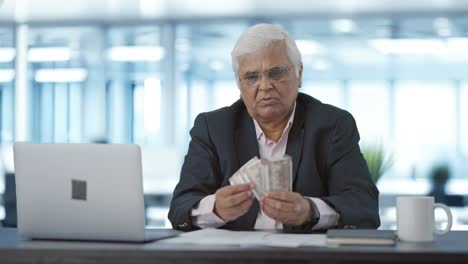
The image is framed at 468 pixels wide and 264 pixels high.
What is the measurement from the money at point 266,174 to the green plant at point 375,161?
14.6 feet

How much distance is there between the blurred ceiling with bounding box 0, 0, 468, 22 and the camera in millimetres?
7984

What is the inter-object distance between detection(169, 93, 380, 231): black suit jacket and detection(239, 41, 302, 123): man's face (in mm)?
79

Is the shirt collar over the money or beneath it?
over

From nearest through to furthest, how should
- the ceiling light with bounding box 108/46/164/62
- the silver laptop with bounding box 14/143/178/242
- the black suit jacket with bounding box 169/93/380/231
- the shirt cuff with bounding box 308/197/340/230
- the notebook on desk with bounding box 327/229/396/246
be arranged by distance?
the notebook on desk with bounding box 327/229/396/246
the silver laptop with bounding box 14/143/178/242
the shirt cuff with bounding box 308/197/340/230
the black suit jacket with bounding box 169/93/380/231
the ceiling light with bounding box 108/46/164/62

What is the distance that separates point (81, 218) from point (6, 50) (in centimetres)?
743

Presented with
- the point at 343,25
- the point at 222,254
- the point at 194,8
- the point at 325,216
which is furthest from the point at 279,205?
the point at 194,8

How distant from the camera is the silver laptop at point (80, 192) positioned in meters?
1.73

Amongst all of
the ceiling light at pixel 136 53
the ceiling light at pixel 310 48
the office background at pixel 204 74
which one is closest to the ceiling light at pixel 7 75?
the office background at pixel 204 74

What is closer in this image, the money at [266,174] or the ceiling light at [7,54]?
the money at [266,174]

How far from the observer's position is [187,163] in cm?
249

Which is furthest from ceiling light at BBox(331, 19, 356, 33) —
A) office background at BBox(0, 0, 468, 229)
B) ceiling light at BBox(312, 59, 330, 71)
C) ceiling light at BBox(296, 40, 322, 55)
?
ceiling light at BBox(312, 59, 330, 71)

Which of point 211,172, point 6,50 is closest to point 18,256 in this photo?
point 211,172

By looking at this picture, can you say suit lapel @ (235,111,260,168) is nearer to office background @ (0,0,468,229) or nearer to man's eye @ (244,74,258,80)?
man's eye @ (244,74,258,80)

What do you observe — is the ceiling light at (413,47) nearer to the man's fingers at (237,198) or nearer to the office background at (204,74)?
the office background at (204,74)
